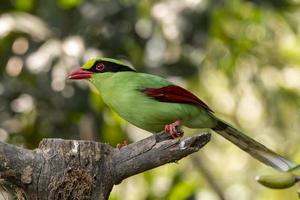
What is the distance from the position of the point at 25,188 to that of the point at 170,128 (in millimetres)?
771

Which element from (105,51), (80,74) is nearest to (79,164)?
(80,74)

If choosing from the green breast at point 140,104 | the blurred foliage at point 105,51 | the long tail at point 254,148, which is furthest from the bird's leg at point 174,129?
the blurred foliage at point 105,51

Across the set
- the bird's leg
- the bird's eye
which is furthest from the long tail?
the bird's eye

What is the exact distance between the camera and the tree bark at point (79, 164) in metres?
3.31

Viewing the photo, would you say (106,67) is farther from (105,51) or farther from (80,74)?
(105,51)

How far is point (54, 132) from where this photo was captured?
584 cm

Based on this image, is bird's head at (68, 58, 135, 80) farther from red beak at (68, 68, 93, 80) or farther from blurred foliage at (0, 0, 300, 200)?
blurred foliage at (0, 0, 300, 200)

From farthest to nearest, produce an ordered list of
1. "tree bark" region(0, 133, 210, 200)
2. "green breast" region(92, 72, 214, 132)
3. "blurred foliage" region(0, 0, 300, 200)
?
"blurred foliage" region(0, 0, 300, 200) → "green breast" region(92, 72, 214, 132) → "tree bark" region(0, 133, 210, 200)

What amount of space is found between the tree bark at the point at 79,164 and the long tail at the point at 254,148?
0.89 meters

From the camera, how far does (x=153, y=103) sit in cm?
411

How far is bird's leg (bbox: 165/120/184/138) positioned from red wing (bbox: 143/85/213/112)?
0.50 feet

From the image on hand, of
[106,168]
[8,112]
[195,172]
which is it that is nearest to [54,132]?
[8,112]

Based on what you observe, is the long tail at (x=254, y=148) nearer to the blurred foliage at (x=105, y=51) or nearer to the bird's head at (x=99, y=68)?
the bird's head at (x=99, y=68)

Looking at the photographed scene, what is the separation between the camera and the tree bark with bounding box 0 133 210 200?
10.9 feet
